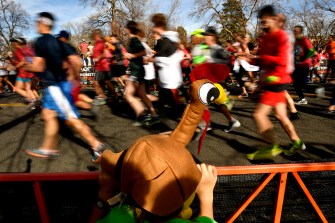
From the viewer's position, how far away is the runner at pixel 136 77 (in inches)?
202

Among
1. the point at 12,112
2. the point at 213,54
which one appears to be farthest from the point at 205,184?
the point at 12,112

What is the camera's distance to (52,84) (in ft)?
11.9

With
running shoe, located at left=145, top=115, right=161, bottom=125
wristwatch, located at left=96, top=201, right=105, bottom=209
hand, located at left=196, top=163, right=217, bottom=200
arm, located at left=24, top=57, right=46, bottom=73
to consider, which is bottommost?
running shoe, located at left=145, top=115, right=161, bottom=125

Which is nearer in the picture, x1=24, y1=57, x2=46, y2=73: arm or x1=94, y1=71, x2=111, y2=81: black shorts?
x1=24, y1=57, x2=46, y2=73: arm

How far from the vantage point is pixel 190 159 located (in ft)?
3.66

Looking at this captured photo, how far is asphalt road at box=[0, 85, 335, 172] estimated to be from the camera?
3.67 metres

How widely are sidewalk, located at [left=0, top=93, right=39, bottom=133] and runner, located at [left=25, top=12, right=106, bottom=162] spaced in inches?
84.1

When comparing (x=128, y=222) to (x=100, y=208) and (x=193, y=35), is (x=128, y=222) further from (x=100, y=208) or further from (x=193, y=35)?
(x=193, y=35)

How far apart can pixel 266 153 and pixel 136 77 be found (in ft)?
9.25

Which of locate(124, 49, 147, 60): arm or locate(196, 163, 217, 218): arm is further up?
locate(124, 49, 147, 60): arm

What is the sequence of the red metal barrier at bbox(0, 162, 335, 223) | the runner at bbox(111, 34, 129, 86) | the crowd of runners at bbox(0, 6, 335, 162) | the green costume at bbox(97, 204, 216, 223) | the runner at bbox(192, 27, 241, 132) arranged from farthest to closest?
the runner at bbox(111, 34, 129, 86)
the runner at bbox(192, 27, 241, 132)
the crowd of runners at bbox(0, 6, 335, 162)
the red metal barrier at bbox(0, 162, 335, 223)
the green costume at bbox(97, 204, 216, 223)

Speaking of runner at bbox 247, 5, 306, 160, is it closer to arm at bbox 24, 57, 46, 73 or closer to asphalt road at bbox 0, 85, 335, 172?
asphalt road at bbox 0, 85, 335, 172

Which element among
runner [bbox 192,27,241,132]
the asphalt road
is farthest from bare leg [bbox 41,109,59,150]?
runner [bbox 192,27,241,132]

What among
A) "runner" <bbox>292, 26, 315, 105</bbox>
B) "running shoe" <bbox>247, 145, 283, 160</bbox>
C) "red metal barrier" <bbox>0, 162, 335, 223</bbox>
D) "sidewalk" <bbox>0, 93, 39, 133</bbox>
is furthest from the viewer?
"runner" <bbox>292, 26, 315, 105</bbox>
